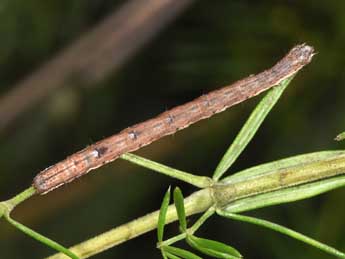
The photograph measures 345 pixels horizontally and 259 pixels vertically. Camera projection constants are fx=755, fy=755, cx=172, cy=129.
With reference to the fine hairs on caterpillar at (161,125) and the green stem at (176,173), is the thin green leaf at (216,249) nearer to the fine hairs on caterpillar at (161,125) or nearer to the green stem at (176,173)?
the green stem at (176,173)

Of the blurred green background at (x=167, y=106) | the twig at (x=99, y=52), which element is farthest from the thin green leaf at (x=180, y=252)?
the twig at (x=99, y=52)

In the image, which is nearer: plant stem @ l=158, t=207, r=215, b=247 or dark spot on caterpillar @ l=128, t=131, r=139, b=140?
plant stem @ l=158, t=207, r=215, b=247

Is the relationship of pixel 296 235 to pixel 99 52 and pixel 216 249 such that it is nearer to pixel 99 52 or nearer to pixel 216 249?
pixel 216 249

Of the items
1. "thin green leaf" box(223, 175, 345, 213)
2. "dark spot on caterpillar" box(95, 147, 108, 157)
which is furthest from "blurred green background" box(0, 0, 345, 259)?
"thin green leaf" box(223, 175, 345, 213)

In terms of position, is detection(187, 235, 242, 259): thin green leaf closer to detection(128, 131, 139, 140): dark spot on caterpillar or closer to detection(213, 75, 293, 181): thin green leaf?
detection(213, 75, 293, 181): thin green leaf

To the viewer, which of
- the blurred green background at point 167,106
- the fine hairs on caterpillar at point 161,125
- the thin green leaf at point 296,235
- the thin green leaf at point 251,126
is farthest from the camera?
the blurred green background at point 167,106

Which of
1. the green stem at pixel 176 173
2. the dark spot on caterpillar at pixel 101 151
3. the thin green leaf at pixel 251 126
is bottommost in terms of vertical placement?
the green stem at pixel 176 173

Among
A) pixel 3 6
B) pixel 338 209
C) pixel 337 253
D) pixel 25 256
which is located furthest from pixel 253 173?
pixel 25 256
